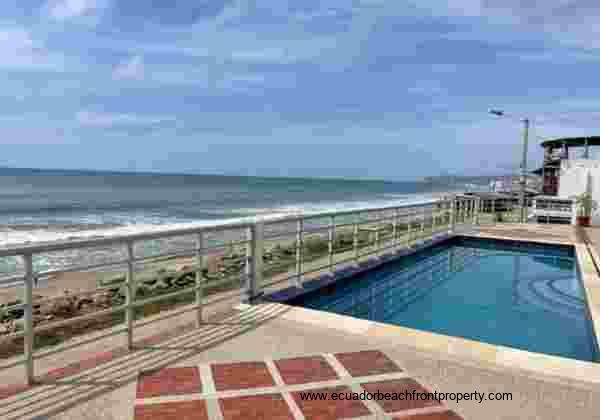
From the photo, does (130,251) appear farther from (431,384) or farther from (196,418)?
(431,384)

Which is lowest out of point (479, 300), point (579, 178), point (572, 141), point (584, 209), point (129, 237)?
point (479, 300)

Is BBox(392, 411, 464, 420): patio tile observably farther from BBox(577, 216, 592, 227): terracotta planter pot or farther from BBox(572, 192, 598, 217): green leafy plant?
BBox(572, 192, 598, 217): green leafy plant

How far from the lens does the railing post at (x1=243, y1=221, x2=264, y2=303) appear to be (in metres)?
4.73

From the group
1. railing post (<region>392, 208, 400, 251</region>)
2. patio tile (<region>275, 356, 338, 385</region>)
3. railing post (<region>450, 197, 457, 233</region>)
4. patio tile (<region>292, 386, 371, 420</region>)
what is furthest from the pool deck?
railing post (<region>450, 197, 457, 233</region>)

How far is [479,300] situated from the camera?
20.1 ft

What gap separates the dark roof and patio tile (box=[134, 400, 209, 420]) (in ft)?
94.5

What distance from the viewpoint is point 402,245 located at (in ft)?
29.0

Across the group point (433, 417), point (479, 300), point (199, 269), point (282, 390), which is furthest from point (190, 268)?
point (433, 417)

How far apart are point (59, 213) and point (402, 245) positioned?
24216 mm

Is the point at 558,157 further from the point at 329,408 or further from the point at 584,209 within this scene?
the point at 329,408

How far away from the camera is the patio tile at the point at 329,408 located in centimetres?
256

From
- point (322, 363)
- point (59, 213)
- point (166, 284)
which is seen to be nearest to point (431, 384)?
point (322, 363)

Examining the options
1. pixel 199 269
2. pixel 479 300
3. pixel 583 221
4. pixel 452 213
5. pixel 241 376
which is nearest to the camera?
pixel 241 376

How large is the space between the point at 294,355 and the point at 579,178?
57.2ft
